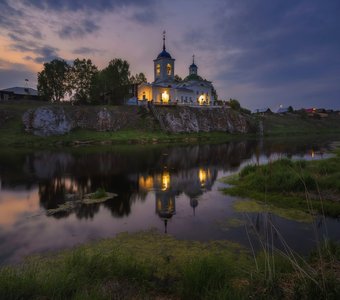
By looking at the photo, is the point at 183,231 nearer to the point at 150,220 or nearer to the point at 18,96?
the point at 150,220

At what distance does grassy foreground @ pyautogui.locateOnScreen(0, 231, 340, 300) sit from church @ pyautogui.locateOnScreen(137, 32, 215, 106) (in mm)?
Answer: 80589

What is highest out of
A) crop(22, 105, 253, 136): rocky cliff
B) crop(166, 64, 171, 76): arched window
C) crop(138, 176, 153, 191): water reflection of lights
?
crop(166, 64, 171, 76): arched window

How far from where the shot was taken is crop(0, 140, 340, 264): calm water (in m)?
15.2

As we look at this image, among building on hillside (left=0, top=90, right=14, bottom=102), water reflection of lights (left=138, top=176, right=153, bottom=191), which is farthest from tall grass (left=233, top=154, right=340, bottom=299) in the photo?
building on hillside (left=0, top=90, right=14, bottom=102)

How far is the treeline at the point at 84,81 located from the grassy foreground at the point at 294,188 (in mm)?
69654

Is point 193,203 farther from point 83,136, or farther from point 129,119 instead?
point 129,119

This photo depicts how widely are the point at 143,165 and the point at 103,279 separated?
99.7 ft

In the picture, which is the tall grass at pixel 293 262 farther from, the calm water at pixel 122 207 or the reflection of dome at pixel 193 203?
the reflection of dome at pixel 193 203

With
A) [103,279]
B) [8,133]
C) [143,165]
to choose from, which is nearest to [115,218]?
[103,279]

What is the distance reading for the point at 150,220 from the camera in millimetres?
18141

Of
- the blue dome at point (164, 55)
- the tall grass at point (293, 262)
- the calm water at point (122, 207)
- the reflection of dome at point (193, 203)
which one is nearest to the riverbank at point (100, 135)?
the blue dome at point (164, 55)

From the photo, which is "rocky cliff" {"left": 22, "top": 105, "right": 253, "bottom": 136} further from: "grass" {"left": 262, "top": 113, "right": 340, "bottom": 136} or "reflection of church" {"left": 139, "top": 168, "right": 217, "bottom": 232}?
"reflection of church" {"left": 139, "top": 168, "right": 217, "bottom": 232}

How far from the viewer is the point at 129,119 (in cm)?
8138

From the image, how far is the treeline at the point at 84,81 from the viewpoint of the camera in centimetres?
8738
